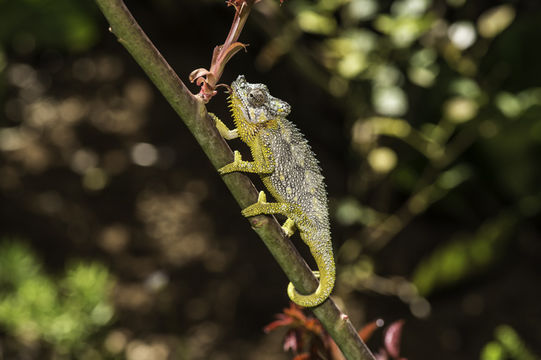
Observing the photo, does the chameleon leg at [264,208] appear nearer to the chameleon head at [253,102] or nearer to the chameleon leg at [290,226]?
the chameleon leg at [290,226]

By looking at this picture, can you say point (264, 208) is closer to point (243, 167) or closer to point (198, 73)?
point (243, 167)

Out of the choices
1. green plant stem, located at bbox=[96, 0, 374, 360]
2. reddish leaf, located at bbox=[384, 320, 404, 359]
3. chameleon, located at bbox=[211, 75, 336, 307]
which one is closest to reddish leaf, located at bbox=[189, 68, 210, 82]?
green plant stem, located at bbox=[96, 0, 374, 360]

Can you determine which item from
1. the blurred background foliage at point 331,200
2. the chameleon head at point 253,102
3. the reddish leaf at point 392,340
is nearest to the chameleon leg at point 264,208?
the chameleon head at point 253,102

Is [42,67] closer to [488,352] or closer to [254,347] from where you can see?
[254,347]

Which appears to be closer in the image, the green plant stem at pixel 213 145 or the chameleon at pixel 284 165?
the green plant stem at pixel 213 145

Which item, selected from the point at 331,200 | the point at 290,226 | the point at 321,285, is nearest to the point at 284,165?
the point at 290,226

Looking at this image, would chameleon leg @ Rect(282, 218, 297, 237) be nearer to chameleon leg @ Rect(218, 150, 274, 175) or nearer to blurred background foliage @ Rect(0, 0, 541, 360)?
chameleon leg @ Rect(218, 150, 274, 175)
